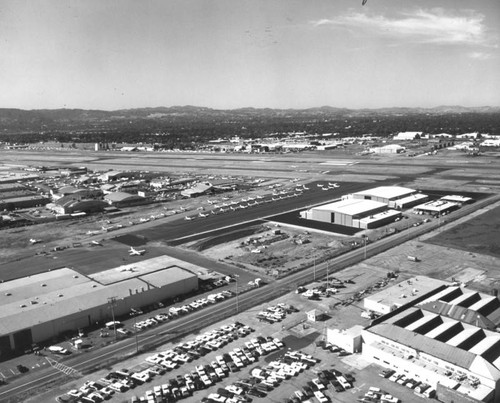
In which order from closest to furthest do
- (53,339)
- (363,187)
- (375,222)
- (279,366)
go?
(279,366) < (53,339) < (375,222) < (363,187)

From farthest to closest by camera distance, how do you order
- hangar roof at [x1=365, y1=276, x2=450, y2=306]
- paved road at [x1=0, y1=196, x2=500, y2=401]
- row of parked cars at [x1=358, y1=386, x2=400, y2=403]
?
hangar roof at [x1=365, y1=276, x2=450, y2=306] < paved road at [x1=0, y1=196, x2=500, y2=401] < row of parked cars at [x1=358, y1=386, x2=400, y2=403]

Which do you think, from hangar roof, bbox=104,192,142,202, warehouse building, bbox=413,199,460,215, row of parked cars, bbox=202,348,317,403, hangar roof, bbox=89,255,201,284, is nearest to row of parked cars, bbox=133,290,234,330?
hangar roof, bbox=89,255,201,284

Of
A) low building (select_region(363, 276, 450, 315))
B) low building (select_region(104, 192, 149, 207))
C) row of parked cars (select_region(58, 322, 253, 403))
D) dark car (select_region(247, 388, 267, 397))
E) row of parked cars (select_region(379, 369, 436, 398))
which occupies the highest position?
low building (select_region(104, 192, 149, 207))

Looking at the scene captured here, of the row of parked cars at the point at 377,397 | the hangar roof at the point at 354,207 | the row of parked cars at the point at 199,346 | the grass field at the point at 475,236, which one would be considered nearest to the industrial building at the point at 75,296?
the row of parked cars at the point at 199,346

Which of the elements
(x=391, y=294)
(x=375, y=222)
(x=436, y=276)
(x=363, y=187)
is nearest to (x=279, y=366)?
(x=391, y=294)

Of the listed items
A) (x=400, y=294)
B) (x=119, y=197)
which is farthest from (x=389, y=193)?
(x=119, y=197)

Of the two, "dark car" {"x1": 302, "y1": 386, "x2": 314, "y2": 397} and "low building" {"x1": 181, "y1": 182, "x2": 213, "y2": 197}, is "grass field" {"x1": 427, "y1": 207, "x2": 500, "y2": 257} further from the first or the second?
"low building" {"x1": 181, "y1": 182, "x2": 213, "y2": 197}

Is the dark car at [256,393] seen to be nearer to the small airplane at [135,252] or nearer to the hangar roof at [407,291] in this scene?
the hangar roof at [407,291]

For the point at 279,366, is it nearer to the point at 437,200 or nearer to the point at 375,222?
the point at 375,222
